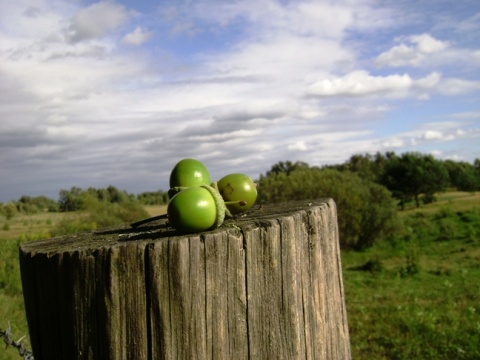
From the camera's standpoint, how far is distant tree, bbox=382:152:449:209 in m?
37.5

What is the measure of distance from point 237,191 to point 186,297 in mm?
682

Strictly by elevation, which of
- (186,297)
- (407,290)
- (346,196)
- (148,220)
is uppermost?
(148,220)

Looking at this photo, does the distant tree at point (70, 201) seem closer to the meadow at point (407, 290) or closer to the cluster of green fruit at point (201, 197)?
the meadow at point (407, 290)

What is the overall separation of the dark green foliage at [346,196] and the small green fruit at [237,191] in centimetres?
2017

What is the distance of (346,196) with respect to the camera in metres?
24.1

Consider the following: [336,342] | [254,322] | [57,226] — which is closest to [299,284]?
[254,322]

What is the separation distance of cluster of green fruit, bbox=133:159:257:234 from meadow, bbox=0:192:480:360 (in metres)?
5.31

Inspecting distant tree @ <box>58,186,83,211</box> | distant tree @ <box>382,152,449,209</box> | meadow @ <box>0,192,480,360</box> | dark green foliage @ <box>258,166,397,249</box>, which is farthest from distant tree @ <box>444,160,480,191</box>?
distant tree @ <box>58,186,83,211</box>

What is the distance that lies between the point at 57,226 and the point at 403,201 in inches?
1081

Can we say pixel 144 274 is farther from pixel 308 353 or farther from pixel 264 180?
pixel 264 180

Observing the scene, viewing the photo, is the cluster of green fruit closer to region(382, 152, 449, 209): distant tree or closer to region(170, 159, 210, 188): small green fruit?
region(170, 159, 210, 188): small green fruit

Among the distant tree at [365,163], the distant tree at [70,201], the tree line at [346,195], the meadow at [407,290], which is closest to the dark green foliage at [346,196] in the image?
the tree line at [346,195]

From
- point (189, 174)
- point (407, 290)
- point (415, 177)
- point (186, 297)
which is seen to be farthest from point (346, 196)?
point (186, 297)

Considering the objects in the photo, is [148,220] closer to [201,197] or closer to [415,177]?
[201,197]
